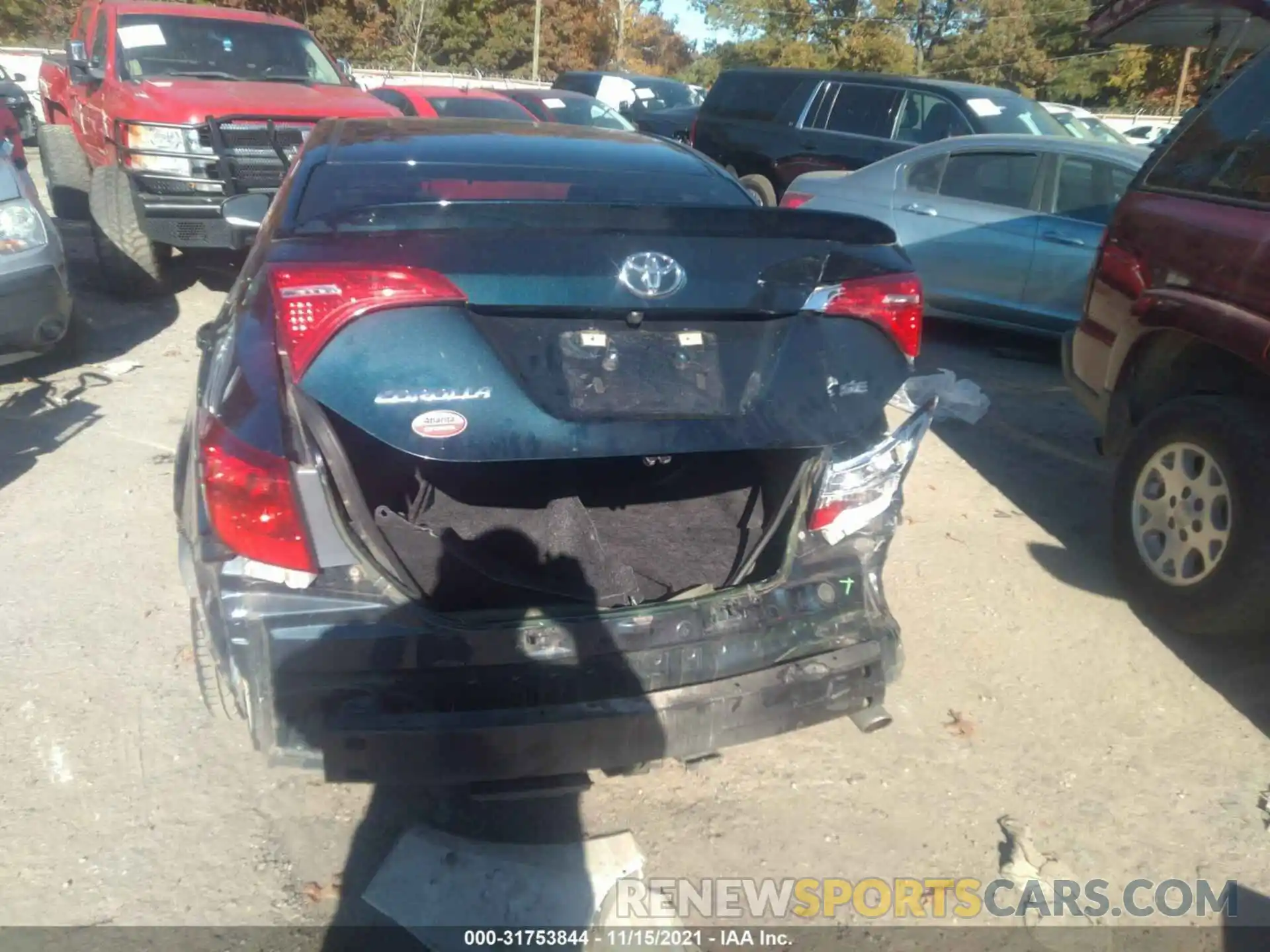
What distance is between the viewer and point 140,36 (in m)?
7.84

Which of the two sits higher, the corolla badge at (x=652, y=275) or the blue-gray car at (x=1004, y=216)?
the corolla badge at (x=652, y=275)

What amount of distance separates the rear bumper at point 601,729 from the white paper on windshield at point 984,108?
7.87 metres

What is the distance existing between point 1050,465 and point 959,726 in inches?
102

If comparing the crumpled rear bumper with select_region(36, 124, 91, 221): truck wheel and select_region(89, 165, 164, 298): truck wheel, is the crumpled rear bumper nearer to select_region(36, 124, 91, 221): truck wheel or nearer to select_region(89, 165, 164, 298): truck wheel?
select_region(89, 165, 164, 298): truck wheel

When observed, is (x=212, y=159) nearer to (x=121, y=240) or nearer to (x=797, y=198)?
(x=121, y=240)

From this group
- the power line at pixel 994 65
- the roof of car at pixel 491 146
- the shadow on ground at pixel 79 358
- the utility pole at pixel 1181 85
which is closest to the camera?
the roof of car at pixel 491 146

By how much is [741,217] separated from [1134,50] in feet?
132

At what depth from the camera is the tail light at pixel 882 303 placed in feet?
8.39

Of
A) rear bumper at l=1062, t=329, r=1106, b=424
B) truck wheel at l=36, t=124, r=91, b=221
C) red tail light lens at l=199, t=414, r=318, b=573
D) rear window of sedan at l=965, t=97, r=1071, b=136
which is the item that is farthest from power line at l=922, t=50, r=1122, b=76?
red tail light lens at l=199, t=414, r=318, b=573

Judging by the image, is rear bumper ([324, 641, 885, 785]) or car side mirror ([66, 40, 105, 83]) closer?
rear bumper ([324, 641, 885, 785])

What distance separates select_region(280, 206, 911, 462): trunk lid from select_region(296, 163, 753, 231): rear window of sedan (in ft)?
1.87

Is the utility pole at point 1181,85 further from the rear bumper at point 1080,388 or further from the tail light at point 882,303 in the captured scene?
the tail light at point 882,303

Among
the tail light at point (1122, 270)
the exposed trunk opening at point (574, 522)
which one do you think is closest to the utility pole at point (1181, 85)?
the tail light at point (1122, 270)

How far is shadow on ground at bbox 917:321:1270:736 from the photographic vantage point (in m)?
3.68
